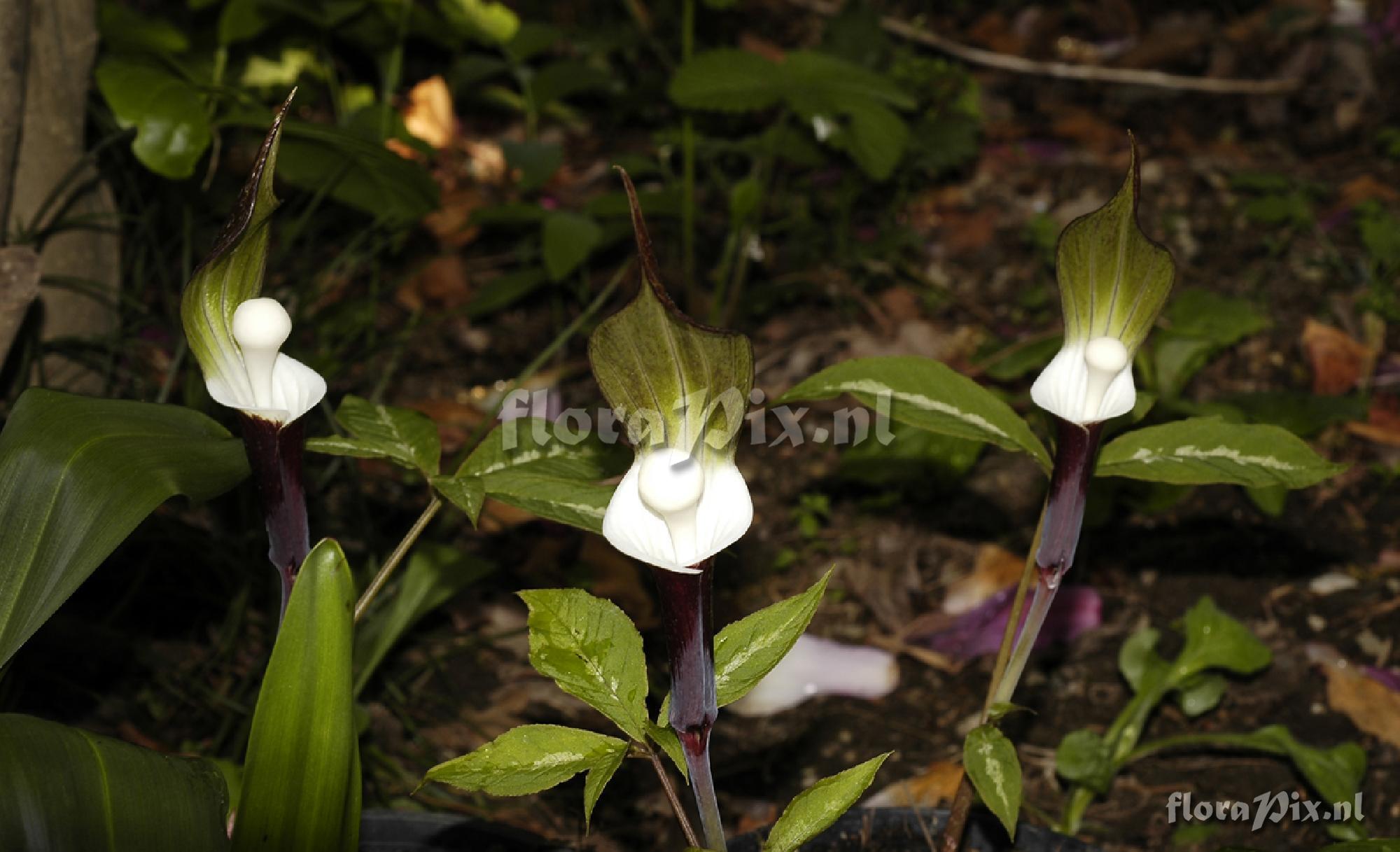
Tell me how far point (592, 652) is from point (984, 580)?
1.09 m

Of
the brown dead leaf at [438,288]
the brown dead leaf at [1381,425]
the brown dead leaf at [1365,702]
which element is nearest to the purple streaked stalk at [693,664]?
the brown dead leaf at [1365,702]

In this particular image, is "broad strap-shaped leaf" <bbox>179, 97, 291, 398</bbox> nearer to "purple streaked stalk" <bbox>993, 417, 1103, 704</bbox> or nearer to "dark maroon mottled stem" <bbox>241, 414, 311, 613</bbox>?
"dark maroon mottled stem" <bbox>241, 414, 311, 613</bbox>

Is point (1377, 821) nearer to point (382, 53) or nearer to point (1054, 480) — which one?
point (1054, 480)

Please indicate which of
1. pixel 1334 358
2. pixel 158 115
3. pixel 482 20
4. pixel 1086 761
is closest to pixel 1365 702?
pixel 1086 761

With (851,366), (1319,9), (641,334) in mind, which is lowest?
(1319,9)

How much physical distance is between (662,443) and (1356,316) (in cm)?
195

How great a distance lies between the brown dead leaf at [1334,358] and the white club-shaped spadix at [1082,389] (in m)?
1.44

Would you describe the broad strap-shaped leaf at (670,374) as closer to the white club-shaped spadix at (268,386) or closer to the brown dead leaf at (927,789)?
the white club-shaped spadix at (268,386)

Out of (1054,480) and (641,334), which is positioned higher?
(641,334)

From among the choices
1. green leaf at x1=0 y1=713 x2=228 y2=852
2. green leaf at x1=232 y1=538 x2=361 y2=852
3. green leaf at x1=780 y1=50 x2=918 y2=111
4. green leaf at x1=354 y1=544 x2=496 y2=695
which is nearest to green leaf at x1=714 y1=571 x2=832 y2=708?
green leaf at x1=232 y1=538 x2=361 y2=852

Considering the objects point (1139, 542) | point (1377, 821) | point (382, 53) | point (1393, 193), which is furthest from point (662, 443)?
point (1393, 193)

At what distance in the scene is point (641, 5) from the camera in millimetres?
3074

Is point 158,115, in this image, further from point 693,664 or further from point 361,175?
point 693,664

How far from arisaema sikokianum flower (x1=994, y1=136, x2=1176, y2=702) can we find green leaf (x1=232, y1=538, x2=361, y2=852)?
484 millimetres
